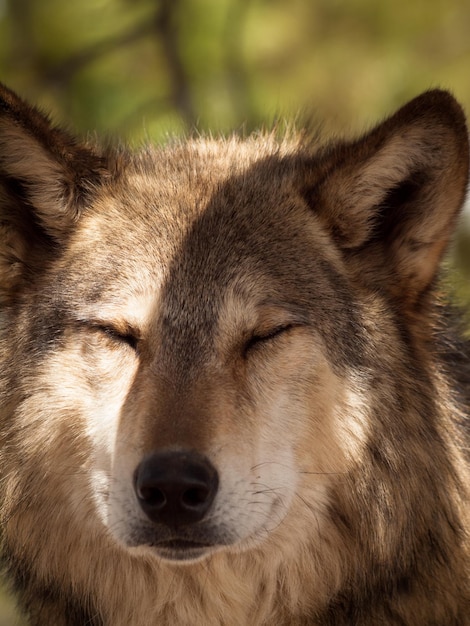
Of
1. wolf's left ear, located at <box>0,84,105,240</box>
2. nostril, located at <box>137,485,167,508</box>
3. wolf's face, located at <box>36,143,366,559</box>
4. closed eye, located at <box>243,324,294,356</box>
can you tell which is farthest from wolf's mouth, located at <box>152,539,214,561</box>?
wolf's left ear, located at <box>0,84,105,240</box>

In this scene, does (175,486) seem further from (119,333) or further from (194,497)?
(119,333)

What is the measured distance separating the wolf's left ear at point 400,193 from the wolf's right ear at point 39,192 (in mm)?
992

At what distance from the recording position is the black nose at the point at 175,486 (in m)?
3.01

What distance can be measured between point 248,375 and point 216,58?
6335 mm

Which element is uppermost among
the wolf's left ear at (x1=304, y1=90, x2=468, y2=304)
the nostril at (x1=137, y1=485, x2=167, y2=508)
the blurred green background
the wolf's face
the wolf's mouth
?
the blurred green background

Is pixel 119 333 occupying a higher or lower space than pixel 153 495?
higher

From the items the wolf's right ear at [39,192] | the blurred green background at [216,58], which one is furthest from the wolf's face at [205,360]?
the blurred green background at [216,58]

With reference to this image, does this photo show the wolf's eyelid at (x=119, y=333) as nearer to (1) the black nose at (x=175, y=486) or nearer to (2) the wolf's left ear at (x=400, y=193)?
(1) the black nose at (x=175, y=486)

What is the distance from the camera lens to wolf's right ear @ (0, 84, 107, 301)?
12.1 ft

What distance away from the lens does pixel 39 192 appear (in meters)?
3.81

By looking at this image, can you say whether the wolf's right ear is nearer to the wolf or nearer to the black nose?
the wolf

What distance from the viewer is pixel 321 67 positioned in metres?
9.68

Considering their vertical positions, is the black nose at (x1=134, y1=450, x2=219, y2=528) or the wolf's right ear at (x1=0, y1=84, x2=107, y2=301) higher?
the wolf's right ear at (x1=0, y1=84, x2=107, y2=301)

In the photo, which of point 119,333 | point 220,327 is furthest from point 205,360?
point 119,333
